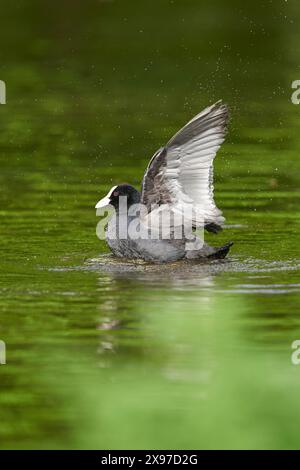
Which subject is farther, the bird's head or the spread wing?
the bird's head

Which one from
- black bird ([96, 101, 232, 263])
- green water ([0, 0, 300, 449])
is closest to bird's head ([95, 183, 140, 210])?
black bird ([96, 101, 232, 263])

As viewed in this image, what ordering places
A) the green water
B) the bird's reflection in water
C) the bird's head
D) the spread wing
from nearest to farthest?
the green water < the bird's reflection in water < the spread wing < the bird's head

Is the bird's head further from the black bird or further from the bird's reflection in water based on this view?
the bird's reflection in water

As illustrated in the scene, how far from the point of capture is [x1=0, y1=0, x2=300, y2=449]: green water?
6.62 metres

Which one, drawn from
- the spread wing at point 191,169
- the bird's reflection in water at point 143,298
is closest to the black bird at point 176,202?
the spread wing at point 191,169

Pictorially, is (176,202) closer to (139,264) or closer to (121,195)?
(139,264)

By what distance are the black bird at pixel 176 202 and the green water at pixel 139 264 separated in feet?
0.65

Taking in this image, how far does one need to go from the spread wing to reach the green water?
0.49 metres

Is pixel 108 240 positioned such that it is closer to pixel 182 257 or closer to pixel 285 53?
pixel 182 257

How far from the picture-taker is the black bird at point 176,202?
10.5 metres

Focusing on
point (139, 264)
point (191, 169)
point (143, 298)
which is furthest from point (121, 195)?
point (143, 298)

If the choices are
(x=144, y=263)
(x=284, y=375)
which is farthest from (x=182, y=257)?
(x=284, y=375)

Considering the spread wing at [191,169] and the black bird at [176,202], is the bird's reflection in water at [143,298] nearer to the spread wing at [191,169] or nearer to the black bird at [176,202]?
the black bird at [176,202]

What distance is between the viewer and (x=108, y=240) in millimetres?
10977
